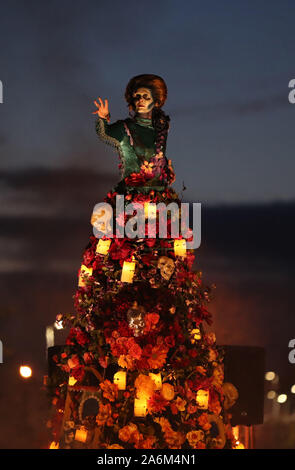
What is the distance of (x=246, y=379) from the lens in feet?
38.1

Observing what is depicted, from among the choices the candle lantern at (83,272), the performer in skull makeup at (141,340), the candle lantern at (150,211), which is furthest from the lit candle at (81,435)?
the candle lantern at (150,211)

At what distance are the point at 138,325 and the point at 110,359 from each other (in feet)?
2.16

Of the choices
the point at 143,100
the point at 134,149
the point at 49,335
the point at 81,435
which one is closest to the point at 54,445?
the point at 81,435

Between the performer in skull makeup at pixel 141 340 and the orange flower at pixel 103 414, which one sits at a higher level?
the performer in skull makeup at pixel 141 340

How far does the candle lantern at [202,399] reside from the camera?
31.9 feet

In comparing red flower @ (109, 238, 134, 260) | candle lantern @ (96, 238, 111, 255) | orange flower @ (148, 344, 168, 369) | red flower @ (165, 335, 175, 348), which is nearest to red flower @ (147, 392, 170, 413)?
orange flower @ (148, 344, 168, 369)

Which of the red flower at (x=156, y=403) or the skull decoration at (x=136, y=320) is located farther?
the skull decoration at (x=136, y=320)

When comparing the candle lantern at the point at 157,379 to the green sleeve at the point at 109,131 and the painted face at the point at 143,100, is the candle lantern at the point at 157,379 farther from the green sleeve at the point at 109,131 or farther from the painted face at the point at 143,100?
the painted face at the point at 143,100

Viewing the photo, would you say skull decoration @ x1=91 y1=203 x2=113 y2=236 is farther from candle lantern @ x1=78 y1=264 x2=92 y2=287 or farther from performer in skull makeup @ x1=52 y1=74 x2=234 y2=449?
candle lantern @ x1=78 y1=264 x2=92 y2=287

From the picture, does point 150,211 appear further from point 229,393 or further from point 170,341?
point 229,393

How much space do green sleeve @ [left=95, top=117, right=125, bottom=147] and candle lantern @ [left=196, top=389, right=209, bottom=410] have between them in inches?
161

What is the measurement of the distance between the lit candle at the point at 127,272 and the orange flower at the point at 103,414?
1.80m

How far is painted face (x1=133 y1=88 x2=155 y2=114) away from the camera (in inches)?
435

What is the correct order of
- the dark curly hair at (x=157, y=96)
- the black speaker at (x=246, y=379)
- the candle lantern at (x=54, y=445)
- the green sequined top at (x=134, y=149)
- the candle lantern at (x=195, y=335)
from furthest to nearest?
the black speaker at (x=246, y=379) < the dark curly hair at (x=157, y=96) < the green sequined top at (x=134, y=149) < the candle lantern at (x=195, y=335) < the candle lantern at (x=54, y=445)
